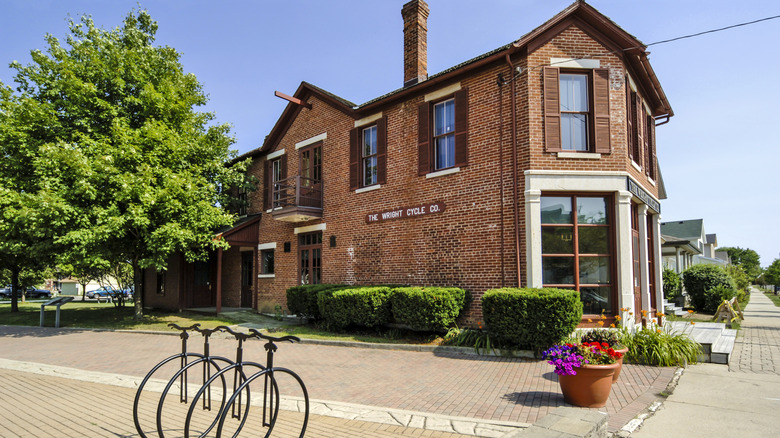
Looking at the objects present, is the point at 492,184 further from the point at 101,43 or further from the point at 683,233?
the point at 683,233

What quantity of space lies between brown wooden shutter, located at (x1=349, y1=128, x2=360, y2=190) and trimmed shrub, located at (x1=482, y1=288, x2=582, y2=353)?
6.81 metres

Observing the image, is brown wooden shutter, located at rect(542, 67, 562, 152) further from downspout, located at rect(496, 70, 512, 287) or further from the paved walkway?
the paved walkway

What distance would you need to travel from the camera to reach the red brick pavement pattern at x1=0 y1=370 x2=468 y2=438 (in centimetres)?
510

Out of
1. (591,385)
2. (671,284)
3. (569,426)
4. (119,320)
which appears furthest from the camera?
(671,284)

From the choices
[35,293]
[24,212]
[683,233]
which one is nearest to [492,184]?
[24,212]

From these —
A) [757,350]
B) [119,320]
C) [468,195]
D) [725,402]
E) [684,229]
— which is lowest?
[119,320]

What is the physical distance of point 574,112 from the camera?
11562mm

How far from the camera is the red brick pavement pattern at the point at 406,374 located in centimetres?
627

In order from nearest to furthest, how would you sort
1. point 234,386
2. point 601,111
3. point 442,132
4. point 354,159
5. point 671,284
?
point 234,386
point 601,111
point 442,132
point 354,159
point 671,284

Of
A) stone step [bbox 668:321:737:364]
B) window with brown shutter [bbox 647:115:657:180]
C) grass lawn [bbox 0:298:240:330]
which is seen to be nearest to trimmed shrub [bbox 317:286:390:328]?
grass lawn [bbox 0:298:240:330]

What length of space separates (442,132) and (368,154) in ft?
9.43

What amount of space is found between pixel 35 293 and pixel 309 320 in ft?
163

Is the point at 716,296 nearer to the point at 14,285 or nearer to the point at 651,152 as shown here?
the point at 651,152

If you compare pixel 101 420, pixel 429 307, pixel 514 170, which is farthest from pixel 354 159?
pixel 101 420
